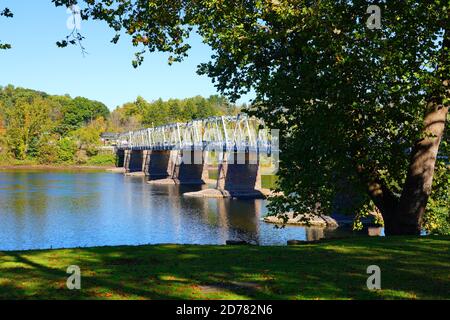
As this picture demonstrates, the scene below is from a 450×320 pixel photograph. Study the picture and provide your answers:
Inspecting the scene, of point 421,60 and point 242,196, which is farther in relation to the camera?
point 242,196

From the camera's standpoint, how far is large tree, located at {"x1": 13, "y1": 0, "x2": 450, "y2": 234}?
19.3 m

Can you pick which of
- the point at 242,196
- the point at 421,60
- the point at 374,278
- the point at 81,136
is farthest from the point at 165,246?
the point at 81,136

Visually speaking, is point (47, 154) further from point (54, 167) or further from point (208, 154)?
point (208, 154)

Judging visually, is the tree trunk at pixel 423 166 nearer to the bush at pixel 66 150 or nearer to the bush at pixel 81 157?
the bush at pixel 66 150

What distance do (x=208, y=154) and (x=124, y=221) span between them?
90.3m

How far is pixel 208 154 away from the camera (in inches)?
5925

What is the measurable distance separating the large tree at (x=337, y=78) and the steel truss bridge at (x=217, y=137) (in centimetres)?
2772

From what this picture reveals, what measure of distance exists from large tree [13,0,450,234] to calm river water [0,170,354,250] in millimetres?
26068

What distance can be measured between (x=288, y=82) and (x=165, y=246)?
293 inches

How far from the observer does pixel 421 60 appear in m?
19.6

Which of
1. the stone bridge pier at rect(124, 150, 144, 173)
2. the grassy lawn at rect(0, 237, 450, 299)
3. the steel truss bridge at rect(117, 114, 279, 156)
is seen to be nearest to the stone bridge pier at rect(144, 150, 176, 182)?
the steel truss bridge at rect(117, 114, 279, 156)

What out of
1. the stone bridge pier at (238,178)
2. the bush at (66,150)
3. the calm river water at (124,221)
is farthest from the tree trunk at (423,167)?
the bush at (66,150)

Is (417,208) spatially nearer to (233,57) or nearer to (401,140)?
(401,140)

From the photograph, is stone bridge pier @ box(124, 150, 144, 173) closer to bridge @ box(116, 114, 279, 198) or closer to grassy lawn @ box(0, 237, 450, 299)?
bridge @ box(116, 114, 279, 198)
